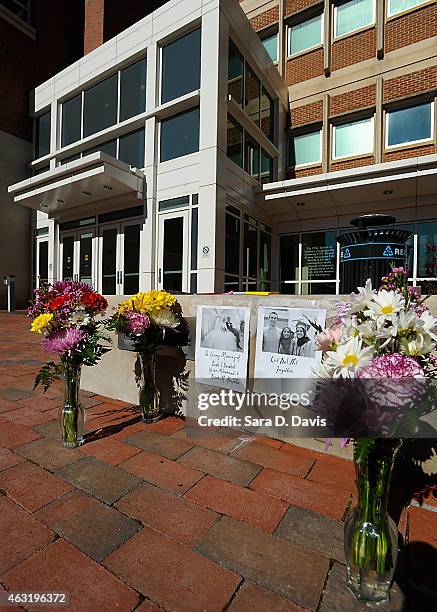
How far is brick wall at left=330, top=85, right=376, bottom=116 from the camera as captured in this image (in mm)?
9703

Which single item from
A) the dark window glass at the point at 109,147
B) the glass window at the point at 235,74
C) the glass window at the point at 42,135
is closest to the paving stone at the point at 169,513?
the glass window at the point at 235,74

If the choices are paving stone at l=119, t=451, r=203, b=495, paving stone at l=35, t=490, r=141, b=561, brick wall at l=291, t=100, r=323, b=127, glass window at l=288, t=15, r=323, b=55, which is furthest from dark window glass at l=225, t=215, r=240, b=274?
paving stone at l=35, t=490, r=141, b=561

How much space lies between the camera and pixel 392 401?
3.30 ft

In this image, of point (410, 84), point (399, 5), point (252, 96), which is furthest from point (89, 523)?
point (399, 5)

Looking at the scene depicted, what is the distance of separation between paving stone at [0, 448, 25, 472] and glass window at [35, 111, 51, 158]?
45.1 feet

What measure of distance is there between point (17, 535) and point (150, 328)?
4.72ft

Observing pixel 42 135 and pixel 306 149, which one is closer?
Answer: pixel 306 149

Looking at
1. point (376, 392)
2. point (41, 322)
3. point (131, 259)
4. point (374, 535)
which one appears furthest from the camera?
point (131, 259)

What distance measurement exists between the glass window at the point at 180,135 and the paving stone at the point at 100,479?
7968 millimetres

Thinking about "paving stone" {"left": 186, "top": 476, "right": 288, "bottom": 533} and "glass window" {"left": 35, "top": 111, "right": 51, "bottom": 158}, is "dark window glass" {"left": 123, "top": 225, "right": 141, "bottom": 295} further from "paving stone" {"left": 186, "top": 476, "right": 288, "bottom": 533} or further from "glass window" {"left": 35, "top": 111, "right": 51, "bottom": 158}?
"paving stone" {"left": 186, "top": 476, "right": 288, "bottom": 533}

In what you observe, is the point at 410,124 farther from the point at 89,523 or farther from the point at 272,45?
the point at 89,523

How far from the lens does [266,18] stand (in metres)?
11.3

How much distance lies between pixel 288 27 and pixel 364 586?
14.1 metres

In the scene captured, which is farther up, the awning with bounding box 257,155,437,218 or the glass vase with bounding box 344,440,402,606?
the awning with bounding box 257,155,437,218
